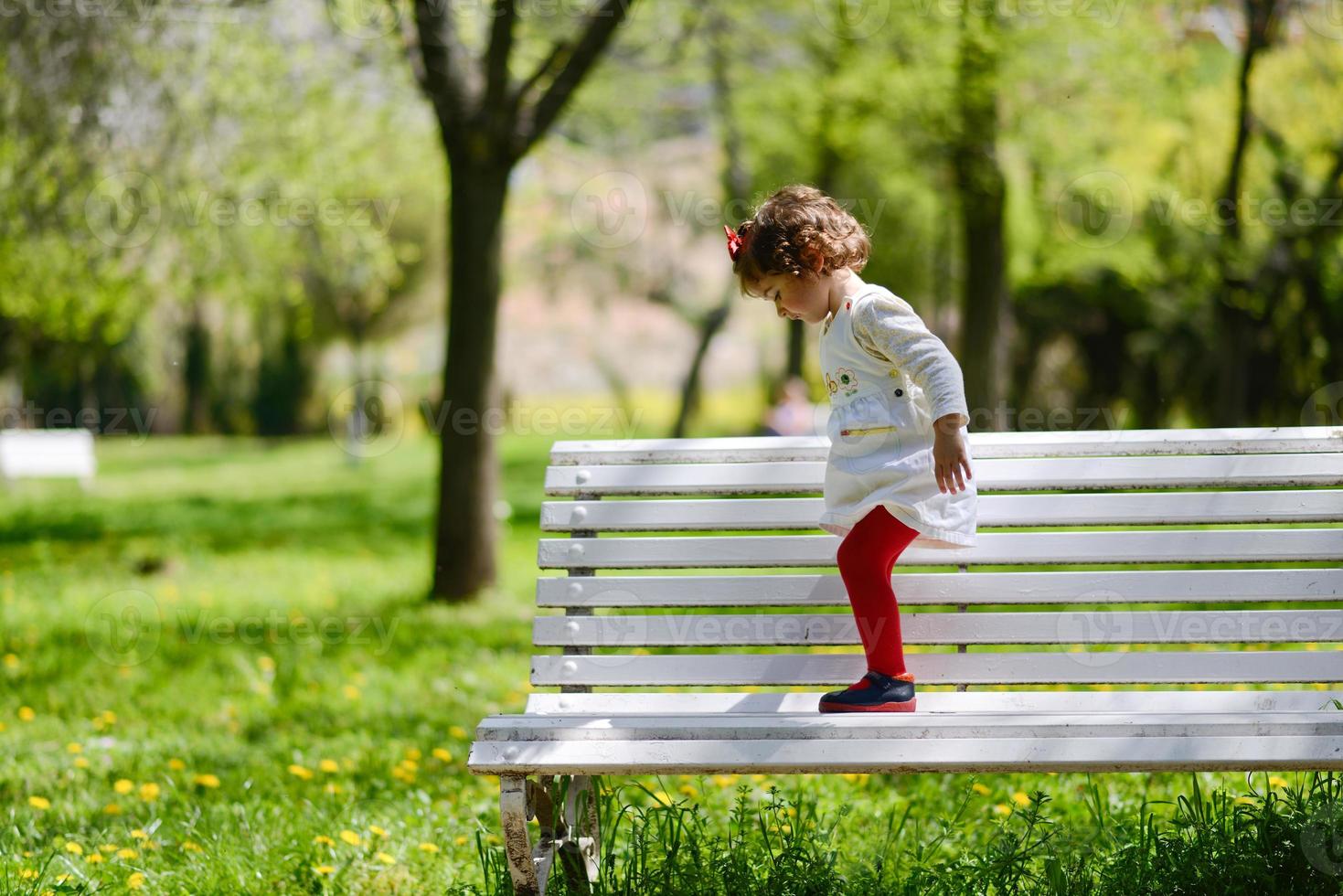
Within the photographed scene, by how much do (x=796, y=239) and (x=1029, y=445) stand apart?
0.77 meters

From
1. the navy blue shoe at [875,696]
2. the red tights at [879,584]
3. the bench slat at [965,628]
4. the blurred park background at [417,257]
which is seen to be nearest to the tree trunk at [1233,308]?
the blurred park background at [417,257]

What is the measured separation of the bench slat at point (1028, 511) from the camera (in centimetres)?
302

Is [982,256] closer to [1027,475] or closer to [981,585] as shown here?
[1027,475]

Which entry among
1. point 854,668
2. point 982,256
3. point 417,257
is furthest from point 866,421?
point 417,257

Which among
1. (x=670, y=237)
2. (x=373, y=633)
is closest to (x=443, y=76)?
(x=373, y=633)

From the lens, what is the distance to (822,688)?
3100mm

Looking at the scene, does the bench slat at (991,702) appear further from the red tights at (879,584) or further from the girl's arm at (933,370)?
the girl's arm at (933,370)

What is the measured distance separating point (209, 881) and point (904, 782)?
1951mm

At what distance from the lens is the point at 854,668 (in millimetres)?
2996

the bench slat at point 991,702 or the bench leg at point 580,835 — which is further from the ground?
the bench slat at point 991,702

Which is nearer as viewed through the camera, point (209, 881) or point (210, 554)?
point (209, 881)

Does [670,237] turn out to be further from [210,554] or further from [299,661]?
[299,661]

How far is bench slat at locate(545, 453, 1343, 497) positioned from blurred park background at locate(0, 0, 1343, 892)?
0.80 m

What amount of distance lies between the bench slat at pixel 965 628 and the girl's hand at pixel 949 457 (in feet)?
1.25
